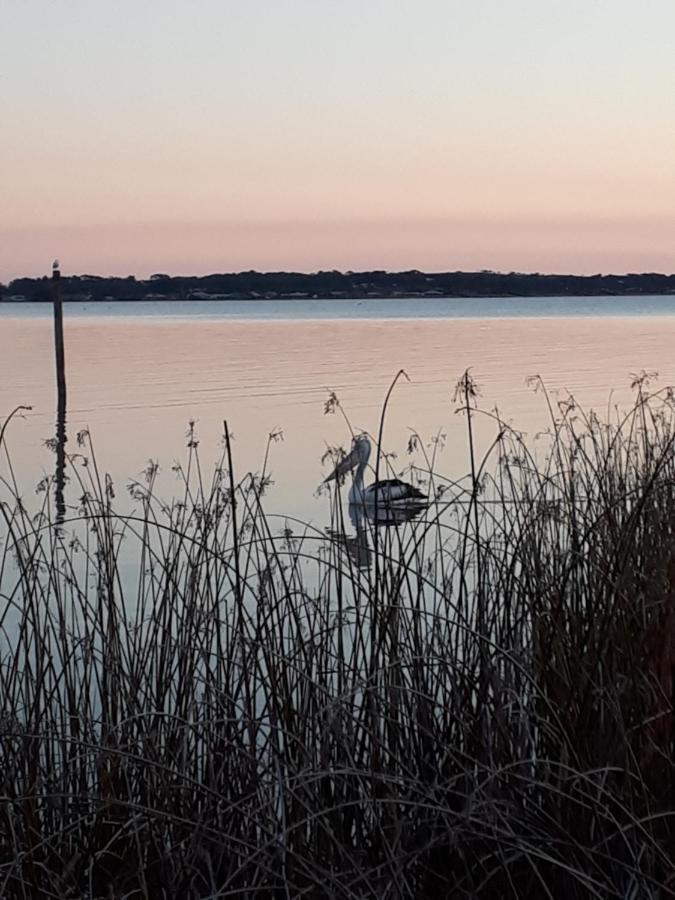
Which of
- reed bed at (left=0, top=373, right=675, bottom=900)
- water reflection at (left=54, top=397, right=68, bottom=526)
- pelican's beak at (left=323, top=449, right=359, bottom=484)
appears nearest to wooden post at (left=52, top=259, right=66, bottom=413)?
water reflection at (left=54, top=397, right=68, bottom=526)

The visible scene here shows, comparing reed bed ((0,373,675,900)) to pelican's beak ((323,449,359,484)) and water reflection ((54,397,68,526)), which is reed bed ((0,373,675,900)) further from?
water reflection ((54,397,68,526))

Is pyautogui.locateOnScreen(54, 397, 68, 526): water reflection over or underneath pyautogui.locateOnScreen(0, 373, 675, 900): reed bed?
underneath

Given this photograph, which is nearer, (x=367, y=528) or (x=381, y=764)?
(x=381, y=764)

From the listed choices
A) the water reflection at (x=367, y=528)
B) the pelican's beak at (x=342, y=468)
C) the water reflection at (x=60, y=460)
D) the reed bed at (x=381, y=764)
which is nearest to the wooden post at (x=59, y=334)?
the water reflection at (x=60, y=460)

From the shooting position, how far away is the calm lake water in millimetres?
16281

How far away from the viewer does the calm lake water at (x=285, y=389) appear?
53.4 feet

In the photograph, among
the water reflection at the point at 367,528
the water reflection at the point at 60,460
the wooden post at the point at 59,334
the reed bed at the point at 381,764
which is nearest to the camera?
the reed bed at the point at 381,764

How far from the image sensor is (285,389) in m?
25.2

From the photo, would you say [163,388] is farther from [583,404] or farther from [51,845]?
[51,845]

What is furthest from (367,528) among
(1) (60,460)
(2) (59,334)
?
(2) (59,334)

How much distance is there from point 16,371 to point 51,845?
28737 millimetres

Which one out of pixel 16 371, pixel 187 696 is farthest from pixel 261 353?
pixel 187 696

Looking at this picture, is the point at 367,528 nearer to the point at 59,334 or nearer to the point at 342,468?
the point at 342,468

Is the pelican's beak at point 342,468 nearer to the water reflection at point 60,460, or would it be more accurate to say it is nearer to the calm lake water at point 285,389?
the calm lake water at point 285,389
